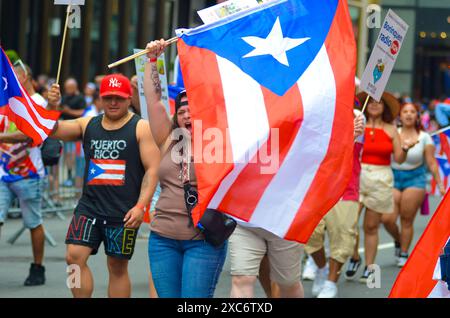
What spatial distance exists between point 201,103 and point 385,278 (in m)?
5.60

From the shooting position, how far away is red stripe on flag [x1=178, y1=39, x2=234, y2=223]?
6.89 m

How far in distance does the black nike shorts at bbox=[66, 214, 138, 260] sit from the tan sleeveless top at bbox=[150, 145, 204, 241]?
90 centimetres

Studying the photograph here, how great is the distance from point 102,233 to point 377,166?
4.59 metres

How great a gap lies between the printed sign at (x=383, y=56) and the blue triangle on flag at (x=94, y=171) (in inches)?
73.9

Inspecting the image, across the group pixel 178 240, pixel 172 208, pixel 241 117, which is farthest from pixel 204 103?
pixel 178 240

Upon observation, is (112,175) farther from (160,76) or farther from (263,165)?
(263,165)

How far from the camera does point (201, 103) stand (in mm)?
7141

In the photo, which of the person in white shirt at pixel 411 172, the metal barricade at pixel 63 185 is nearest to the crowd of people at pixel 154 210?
the person in white shirt at pixel 411 172

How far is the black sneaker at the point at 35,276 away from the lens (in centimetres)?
1093

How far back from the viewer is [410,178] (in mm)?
13672

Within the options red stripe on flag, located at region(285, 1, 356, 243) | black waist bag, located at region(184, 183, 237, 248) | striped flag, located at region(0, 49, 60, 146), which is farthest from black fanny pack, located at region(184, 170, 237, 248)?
striped flag, located at region(0, 49, 60, 146)

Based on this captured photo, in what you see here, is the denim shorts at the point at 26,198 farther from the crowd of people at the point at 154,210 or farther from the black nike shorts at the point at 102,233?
the black nike shorts at the point at 102,233

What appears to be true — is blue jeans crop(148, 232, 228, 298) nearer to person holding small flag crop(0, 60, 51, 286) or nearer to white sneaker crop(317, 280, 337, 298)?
white sneaker crop(317, 280, 337, 298)

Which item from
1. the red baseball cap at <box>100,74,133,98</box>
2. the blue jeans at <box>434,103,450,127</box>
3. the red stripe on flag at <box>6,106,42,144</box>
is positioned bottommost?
the red stripe on flag at <box>6,106,42,144</box>
